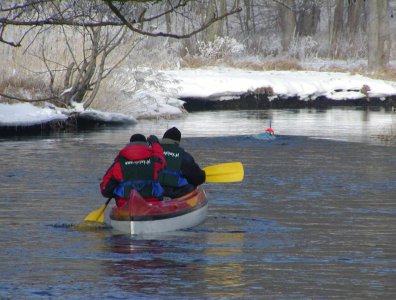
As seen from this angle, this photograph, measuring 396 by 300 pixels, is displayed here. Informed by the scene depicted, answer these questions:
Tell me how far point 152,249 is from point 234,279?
5.28ft

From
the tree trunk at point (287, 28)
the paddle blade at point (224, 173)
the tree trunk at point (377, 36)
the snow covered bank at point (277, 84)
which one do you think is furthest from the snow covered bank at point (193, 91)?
the paddle blade at point (224, 173)

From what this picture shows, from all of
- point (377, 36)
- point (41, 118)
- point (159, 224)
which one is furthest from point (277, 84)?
point (159, 224)

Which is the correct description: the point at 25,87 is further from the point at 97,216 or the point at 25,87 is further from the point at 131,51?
the point at 97,216

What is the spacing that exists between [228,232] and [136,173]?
1.31 meters

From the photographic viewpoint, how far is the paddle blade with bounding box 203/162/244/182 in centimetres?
1354

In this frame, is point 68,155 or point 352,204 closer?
point 352,204

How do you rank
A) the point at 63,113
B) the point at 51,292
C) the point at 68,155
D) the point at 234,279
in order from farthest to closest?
the point at 63,113, the point at 68,155, the point at 234,279, the point at 51,292

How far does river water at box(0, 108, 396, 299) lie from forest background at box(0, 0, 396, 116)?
5.43 feet

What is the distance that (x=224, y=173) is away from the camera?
13.6 metres

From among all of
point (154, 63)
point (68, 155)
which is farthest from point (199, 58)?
point (68, 155)

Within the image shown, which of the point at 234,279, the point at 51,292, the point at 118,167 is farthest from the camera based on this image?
the point at 118,167

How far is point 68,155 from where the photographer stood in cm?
1869

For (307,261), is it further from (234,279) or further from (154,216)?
(154,216)

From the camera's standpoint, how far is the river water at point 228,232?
8914 mm
